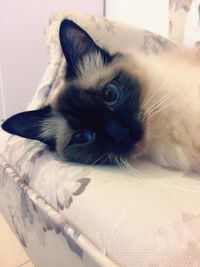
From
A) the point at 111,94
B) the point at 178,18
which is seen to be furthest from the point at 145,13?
the point at 111,94

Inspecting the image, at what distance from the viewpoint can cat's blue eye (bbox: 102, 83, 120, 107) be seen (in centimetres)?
82

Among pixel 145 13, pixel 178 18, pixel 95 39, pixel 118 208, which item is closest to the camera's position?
pixel 118 208

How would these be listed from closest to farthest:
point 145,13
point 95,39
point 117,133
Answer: point 117,133 < point 95,39 < point 145,13

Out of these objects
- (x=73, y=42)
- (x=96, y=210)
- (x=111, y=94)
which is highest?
(x=73, y=42)

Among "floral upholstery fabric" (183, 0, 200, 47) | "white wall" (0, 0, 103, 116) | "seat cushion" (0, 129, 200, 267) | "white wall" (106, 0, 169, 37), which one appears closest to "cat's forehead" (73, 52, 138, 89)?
"seat cushion" (0, 129, 200, 267)

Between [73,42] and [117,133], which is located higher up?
[73,42]

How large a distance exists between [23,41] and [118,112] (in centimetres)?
175

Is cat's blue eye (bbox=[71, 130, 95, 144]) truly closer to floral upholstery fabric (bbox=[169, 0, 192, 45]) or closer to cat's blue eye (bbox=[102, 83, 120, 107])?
cat's blue eye (bbox=[102, 83, 120, 107])

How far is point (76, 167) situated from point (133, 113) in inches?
7.5

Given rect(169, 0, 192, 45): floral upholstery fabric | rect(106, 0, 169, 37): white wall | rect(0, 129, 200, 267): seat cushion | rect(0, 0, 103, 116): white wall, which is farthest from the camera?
rect(0, 0, 103, 116): white wall

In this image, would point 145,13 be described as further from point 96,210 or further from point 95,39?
point 96,210

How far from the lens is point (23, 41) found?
2338 millimetres

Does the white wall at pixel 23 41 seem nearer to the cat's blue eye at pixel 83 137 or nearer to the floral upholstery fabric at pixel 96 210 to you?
the floral upholstery fabric at pixel 96 210

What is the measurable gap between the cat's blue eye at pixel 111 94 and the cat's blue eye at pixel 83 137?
0.09 metres
